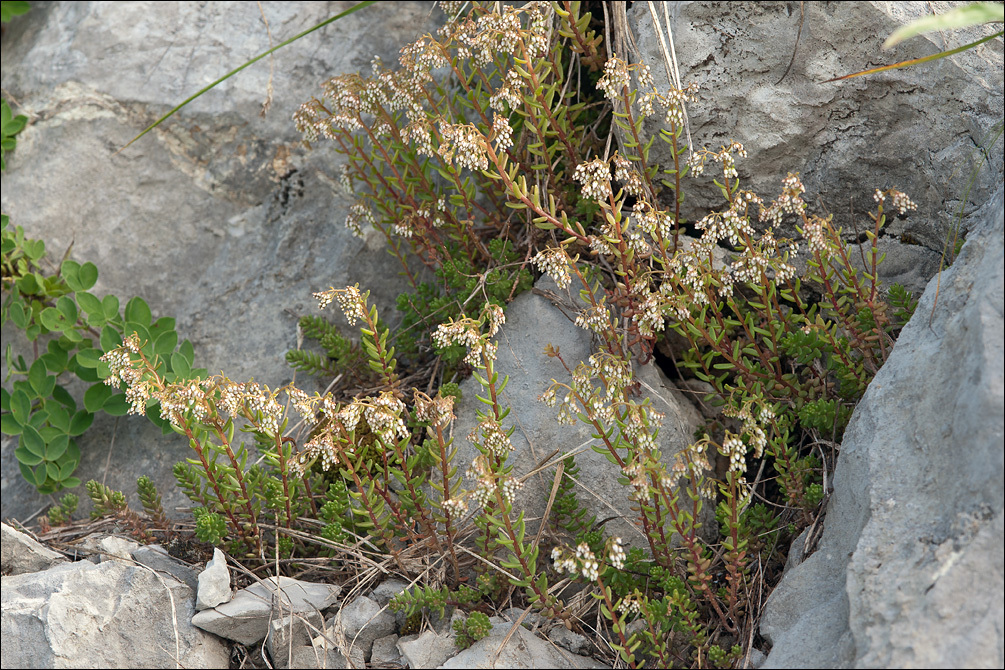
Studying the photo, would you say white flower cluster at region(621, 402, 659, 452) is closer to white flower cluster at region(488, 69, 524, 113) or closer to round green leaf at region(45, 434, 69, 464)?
white flower cluster at region(488, 69, 524, 113)

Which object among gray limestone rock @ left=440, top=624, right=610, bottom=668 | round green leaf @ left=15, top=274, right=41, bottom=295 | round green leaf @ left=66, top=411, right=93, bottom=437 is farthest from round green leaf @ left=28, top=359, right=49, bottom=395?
gray limestone rock @ left=440, top=624, right=610, bottom=668

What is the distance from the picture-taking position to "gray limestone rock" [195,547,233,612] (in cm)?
Answer: 316

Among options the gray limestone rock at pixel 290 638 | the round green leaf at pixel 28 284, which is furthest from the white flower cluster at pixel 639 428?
the round green leaf at pixel 28 284

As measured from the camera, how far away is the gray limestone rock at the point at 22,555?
340 centimetres

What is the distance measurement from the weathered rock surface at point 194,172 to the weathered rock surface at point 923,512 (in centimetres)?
275

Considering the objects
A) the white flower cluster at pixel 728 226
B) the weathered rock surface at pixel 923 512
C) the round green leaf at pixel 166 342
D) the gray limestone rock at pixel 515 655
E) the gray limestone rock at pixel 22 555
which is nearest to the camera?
the weathered rock surface at pixel 923 512

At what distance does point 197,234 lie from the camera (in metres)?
4.87

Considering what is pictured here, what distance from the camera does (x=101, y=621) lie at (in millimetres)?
3104

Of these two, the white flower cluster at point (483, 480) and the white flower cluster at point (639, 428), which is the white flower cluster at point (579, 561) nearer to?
the white flower cluster at point (483, 480)

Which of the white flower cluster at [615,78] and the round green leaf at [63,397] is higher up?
the white flower cluster at [615,78]

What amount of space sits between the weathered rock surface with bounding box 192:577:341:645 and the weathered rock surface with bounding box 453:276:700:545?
0.95 m

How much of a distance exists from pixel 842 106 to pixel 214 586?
383cm

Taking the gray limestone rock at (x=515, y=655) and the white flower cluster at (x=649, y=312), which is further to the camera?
the white flower cluster at (x=649, y=312)

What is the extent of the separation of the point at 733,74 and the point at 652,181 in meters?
0.71
